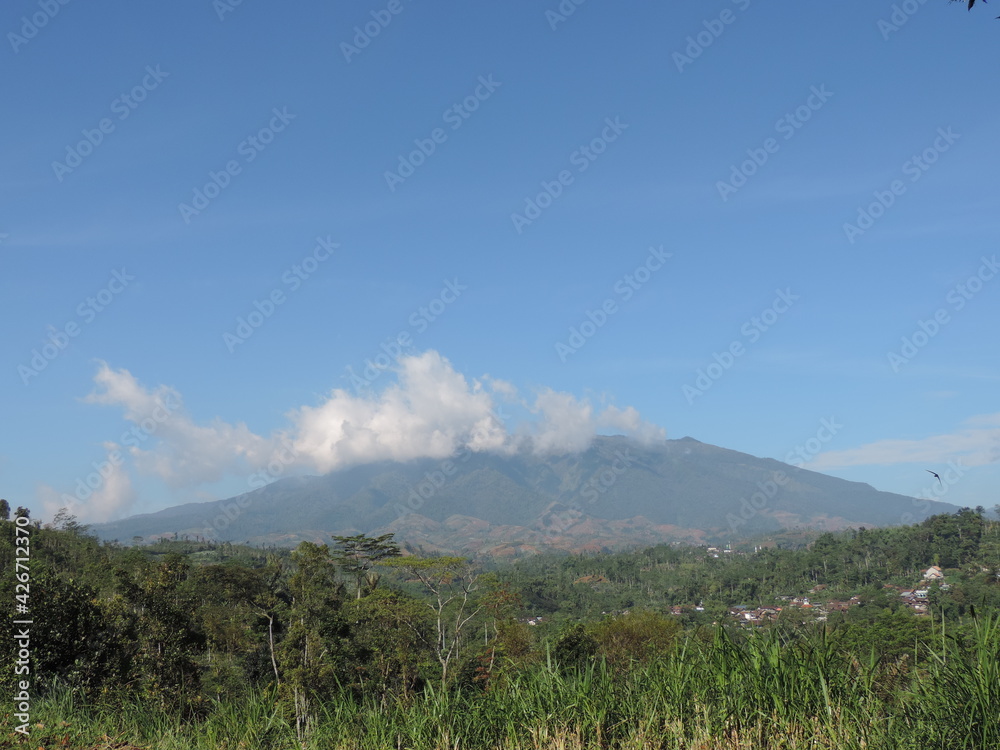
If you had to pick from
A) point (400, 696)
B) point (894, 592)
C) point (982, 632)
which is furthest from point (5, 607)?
point (894, 592)

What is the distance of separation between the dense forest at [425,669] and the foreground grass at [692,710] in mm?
14

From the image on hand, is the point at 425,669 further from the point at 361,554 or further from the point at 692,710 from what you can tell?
the point at 692,710

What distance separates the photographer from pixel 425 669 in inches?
1192

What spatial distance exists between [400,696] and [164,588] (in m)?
24.2

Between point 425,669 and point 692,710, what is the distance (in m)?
28.5

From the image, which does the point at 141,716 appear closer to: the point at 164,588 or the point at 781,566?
the point at 164,588

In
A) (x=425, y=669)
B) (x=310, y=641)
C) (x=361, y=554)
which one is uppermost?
(x=361, y=554)

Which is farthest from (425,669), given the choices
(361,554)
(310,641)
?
(361,554)

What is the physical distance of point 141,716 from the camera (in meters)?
5.69

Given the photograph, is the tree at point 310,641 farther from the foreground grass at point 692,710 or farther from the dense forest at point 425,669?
the foreground grass at point 692,710

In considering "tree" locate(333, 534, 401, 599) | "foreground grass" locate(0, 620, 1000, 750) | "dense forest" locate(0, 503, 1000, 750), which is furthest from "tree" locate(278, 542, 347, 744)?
"foreground grass" locate(0, 620, 1000, 750)

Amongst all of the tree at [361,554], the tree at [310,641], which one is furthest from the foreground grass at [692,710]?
the tree at [361,554]

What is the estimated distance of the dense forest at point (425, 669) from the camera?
157 inches

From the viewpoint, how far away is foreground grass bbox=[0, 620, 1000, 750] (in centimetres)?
364
